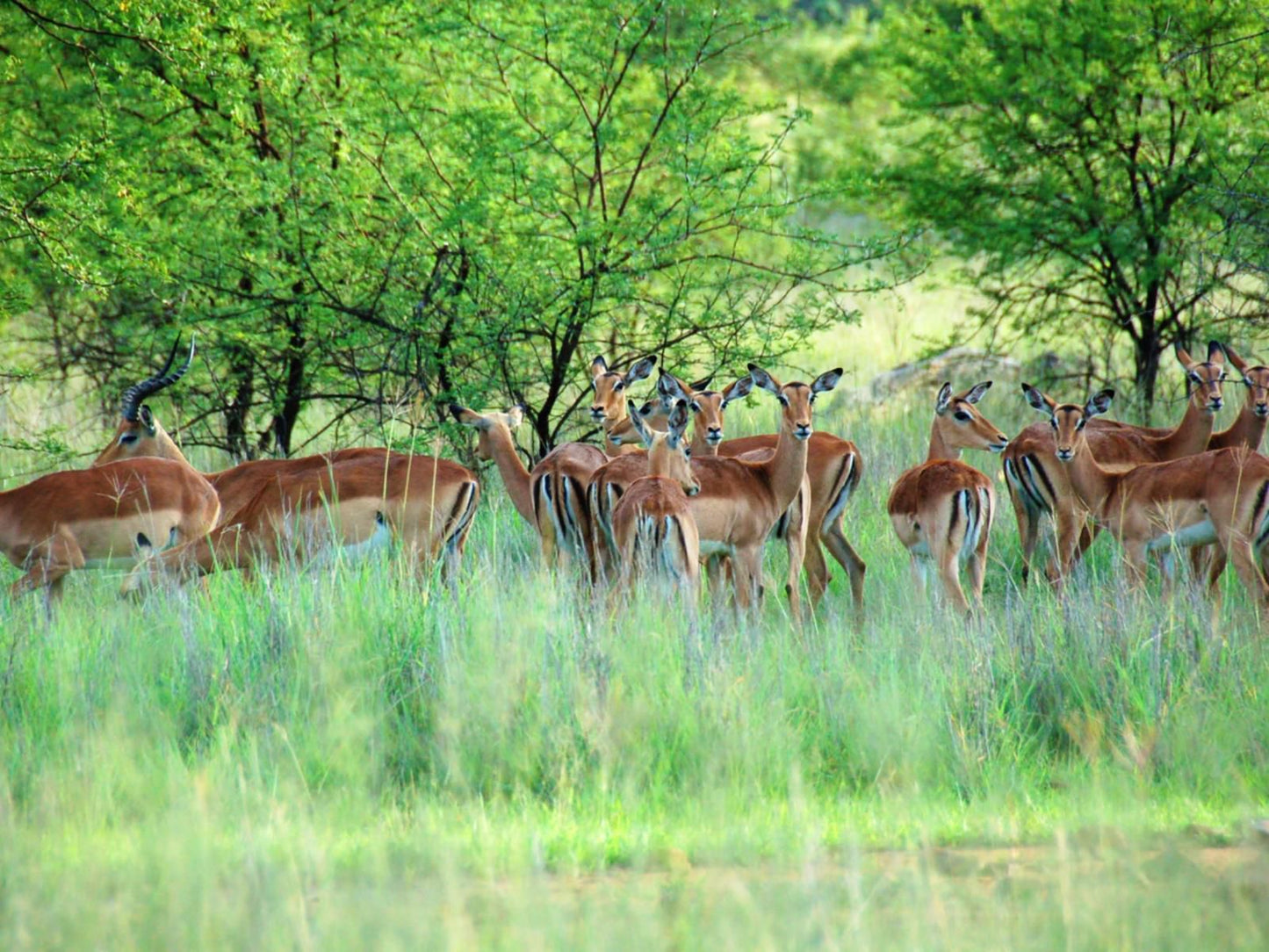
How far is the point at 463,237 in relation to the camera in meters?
9.21

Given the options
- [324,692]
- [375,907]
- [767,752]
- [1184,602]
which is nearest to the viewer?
[375,907]

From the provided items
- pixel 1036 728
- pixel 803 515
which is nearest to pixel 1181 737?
pixel 1036 728

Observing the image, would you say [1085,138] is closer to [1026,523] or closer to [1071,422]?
[1026,523]

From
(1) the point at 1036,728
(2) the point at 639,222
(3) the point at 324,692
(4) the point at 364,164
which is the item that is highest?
(4) the point at 364,164

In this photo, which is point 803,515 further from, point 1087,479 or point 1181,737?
Result: point 1181,737

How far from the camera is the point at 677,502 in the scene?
6.24 metres

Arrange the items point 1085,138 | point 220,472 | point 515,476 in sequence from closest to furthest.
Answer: point 515,476, point 220,472, point 1085,138

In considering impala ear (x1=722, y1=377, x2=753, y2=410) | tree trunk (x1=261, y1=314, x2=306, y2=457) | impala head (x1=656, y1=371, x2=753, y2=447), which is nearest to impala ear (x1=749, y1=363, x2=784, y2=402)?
impala head (x1=656, y1=371, x2=753, y2=447)

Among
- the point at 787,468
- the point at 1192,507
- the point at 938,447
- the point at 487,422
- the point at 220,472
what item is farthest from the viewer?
the point at 938,447

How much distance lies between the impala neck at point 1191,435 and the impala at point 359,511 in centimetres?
393

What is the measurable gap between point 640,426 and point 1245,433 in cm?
336

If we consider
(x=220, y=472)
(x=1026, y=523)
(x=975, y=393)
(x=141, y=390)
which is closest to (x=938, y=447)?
(x=975, y=393)

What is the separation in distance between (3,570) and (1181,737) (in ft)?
19.0

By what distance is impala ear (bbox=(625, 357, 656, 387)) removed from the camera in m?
8.69
